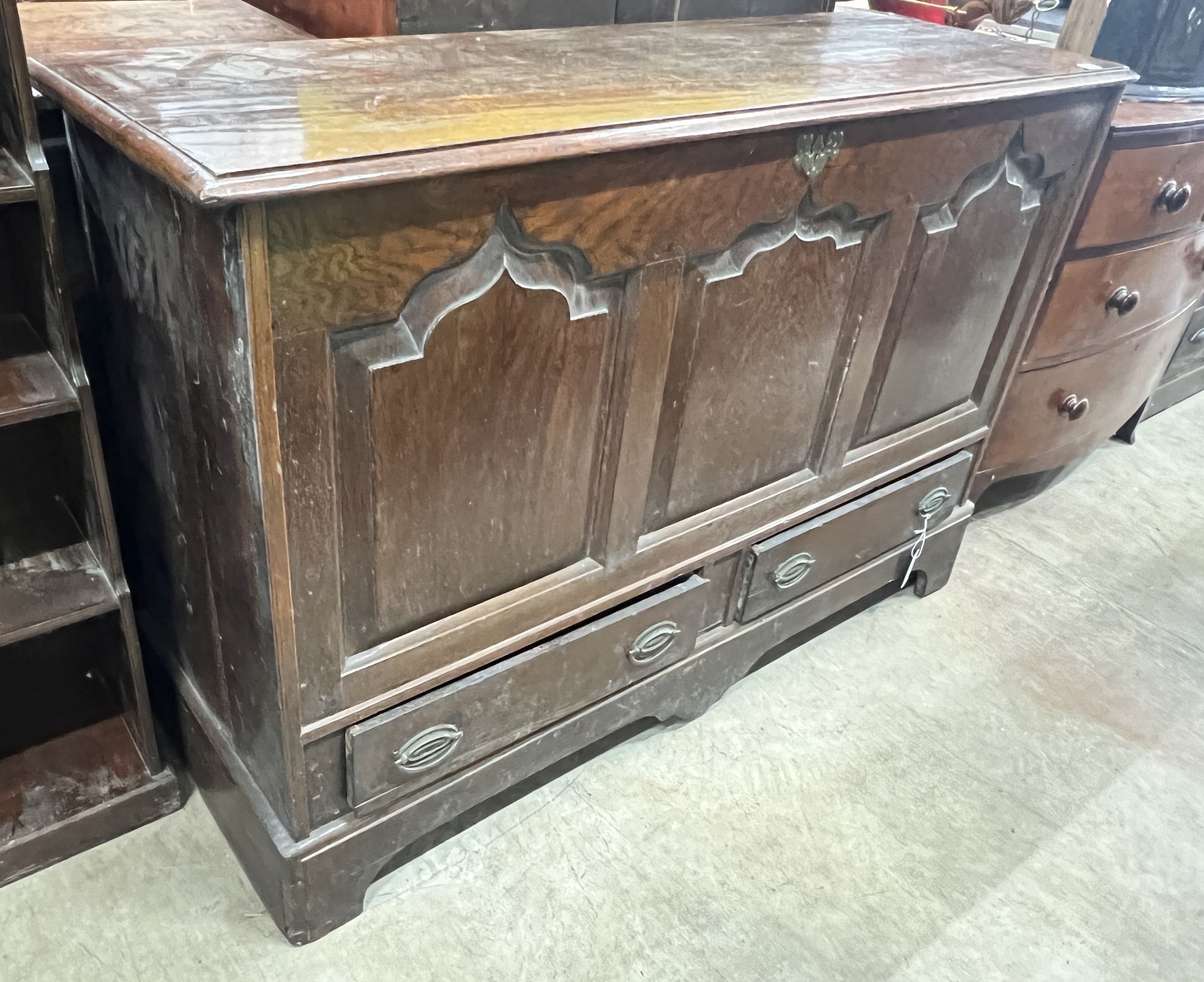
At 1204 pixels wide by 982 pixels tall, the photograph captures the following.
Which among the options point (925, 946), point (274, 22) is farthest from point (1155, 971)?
point (274, 22)

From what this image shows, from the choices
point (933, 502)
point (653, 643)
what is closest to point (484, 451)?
point (653, 643)

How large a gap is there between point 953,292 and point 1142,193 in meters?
0.53

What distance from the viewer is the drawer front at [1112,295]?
169 centimetres

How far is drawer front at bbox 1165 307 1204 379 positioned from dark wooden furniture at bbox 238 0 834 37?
1581mm

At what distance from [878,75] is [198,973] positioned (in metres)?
1.35

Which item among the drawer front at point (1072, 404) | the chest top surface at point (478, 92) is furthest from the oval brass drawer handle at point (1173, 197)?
the chest top surface at point (478, 92)

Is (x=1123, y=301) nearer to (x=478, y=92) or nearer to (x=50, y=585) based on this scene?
(x=478, y=92)

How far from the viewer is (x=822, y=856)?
4.34 feet

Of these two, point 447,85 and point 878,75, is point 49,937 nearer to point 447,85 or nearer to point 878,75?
point 447,85

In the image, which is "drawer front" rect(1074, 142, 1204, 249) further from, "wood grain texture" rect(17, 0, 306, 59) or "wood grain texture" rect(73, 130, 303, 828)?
"wood grain texture" rect(73, 130, 303, 828)

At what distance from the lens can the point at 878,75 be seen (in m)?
1.15

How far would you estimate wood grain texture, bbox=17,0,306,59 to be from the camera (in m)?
1.10

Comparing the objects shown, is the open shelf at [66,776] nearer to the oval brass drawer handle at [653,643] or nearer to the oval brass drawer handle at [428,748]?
the oval brass drawer handle at [428,748]

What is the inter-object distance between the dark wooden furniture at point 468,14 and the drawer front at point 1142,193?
2.28 ft
